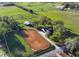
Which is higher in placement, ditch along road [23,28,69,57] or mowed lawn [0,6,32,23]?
mowed lawn [0,6,32,23]

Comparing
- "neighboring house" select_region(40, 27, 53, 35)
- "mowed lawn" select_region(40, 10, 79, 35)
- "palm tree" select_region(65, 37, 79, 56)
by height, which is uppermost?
"mowed lawn" select_region(40, 10, 79, 35)

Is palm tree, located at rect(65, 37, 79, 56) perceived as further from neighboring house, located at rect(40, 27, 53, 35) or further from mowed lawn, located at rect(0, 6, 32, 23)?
mowed lawn, located at rect(0, 6, 32, 23)

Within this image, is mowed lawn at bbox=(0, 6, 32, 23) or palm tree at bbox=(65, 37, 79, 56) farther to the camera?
mowed lawn at bbox=(0, 6, 32, 23)

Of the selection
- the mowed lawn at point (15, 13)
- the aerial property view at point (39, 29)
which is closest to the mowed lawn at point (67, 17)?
the aerial property view at point (39, 29)

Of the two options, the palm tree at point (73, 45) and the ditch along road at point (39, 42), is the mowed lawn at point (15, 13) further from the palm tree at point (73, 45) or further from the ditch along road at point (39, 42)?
the palm tree at point (73, 45)

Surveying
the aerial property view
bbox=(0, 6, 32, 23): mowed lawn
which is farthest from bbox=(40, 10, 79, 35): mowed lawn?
bbox=(0, 6, 32, 23): mowed lawn

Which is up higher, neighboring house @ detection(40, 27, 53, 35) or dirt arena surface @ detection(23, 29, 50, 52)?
neighboring house @ detection(40, 27, 53, 35)

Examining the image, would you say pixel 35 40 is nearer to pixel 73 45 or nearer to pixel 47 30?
pixel 47 30

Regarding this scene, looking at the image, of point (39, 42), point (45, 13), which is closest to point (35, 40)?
point (39, 42)
